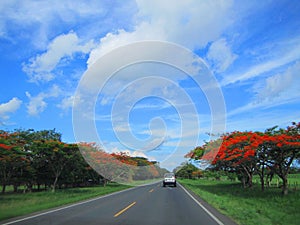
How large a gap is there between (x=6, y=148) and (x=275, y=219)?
18.0 meters

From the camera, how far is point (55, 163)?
30.4 m

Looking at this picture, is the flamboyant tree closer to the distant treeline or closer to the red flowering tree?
the red flowering tree

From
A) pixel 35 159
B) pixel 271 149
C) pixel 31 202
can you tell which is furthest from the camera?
pixel 35 159

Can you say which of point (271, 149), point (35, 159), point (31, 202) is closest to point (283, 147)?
point (271, 149)

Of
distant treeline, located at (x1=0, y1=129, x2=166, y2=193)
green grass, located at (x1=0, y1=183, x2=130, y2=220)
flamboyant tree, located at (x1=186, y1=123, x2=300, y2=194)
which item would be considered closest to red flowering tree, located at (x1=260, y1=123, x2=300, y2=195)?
flamboyant tree, located at (x1=186, y1=123, x2=300, y2=194)

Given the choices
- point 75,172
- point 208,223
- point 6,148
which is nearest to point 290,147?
point 208,223

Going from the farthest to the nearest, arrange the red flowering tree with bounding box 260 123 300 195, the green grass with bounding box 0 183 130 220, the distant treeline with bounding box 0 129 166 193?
the distant treeline with bounding box 0 129 166 193 → the red flowering tree with bounding box 260 123 300 195 → the green grass with bounding box 0 183 130 220

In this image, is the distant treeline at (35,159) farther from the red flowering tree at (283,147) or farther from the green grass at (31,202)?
the red flowering tree at (283,147)

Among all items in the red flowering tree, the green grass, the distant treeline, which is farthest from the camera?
the distant treeline

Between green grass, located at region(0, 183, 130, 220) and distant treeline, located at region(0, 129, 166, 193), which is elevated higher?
distant treeline, located at region(0, 129, 166, 193)

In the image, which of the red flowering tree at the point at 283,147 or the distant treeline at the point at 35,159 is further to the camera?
the distant treeline at the point at 35,159

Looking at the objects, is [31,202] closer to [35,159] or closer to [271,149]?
[35,159]

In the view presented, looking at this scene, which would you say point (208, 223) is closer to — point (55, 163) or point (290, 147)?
point (290, 147)

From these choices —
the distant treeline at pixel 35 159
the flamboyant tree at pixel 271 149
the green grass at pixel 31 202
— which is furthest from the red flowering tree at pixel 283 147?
the distant treeline at pixel 35 159
